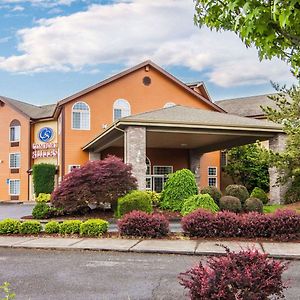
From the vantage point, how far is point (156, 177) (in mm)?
32031

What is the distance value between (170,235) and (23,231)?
14.4 ft

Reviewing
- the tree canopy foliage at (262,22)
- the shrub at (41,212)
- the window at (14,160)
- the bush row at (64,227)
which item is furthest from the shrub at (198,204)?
the window at (14,160)

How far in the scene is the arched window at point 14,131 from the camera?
3605 cm

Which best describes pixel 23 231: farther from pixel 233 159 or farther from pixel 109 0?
pixel 233 159

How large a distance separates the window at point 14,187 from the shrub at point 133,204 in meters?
21.3

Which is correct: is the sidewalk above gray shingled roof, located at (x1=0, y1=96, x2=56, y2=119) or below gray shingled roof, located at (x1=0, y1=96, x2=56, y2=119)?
below

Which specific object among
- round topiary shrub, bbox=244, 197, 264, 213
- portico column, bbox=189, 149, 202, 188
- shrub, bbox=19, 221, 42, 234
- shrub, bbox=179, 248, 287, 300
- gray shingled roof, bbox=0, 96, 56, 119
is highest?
gray shingled roof, bbox=0, 96, 56, 119

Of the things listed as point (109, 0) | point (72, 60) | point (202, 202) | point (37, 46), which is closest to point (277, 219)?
point (202, 202)

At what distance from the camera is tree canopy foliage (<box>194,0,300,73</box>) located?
340cm

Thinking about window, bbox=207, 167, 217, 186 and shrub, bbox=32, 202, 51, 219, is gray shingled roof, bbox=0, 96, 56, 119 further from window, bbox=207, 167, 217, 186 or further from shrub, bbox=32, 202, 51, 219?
shrub, bbox=32, 202, 51, 219

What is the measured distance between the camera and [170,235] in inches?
493

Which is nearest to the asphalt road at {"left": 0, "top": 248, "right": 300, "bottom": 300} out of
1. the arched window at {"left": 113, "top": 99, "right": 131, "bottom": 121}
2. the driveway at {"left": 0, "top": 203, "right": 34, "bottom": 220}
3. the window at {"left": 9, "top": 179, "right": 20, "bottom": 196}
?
the driveway at {"left": 0, "top": 203, "right": 34, "bottom": 220}

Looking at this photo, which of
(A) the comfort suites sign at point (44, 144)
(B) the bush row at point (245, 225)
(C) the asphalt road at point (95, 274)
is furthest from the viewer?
(A) the comfort suites sign at point (44, 144)

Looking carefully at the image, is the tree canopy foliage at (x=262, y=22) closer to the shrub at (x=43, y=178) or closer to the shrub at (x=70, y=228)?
the shrub at (x=70, y=228)
